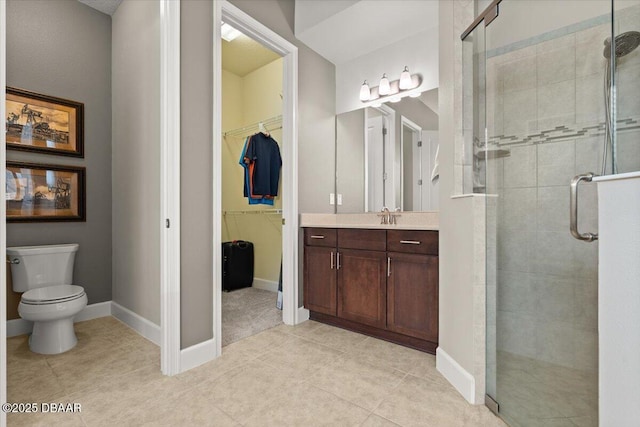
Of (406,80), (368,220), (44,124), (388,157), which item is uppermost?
(406,80)

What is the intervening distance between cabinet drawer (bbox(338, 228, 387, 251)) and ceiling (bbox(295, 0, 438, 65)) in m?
1.69

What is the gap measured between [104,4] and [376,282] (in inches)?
135

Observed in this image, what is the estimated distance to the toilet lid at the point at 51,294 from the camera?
207cm

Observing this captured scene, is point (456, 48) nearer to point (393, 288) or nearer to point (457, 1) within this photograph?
point (457, 1)

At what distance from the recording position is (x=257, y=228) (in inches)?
160

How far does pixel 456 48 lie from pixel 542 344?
1.58 meters

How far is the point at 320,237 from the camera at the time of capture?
105 inches

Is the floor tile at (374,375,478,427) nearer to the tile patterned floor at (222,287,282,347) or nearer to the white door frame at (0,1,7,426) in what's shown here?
the tile patterned floor at (222,287,282,347)

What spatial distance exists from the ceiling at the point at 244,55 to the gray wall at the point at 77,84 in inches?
46.7

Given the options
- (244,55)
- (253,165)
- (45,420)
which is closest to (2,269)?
(45,420)

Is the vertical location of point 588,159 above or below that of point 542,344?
above

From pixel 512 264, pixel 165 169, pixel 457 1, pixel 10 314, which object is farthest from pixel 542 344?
pixel 10 314

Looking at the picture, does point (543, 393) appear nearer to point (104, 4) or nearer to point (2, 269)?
point (2, 269)

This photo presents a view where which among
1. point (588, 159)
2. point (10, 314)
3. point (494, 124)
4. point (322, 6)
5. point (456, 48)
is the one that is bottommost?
point (10, 314)
